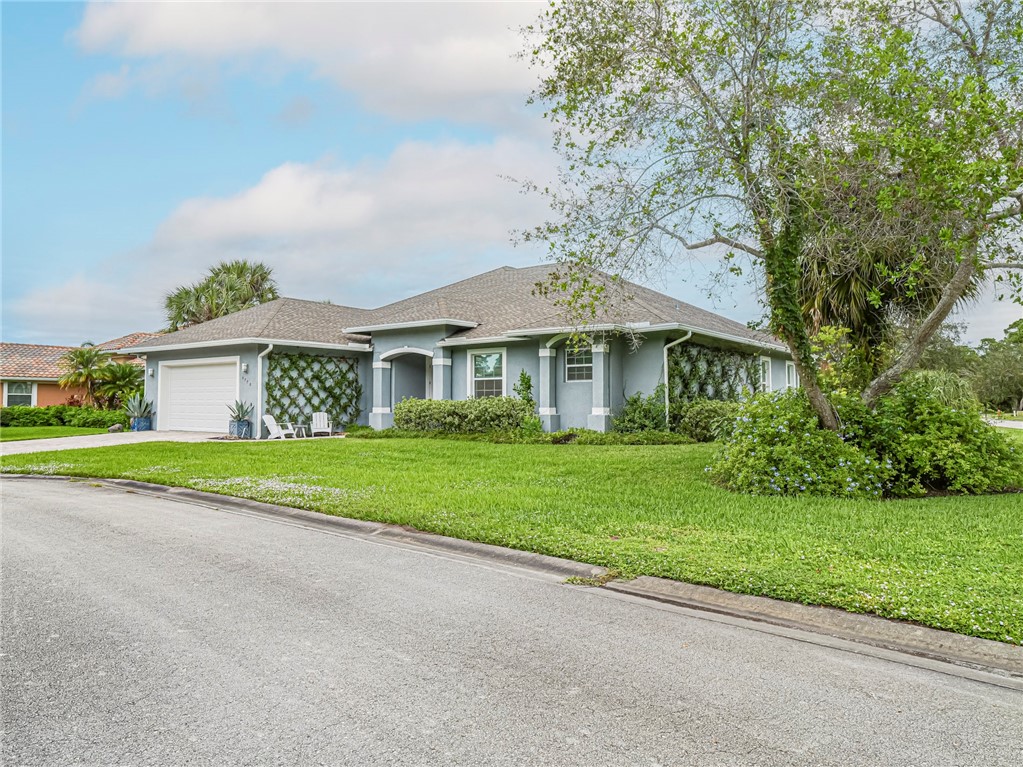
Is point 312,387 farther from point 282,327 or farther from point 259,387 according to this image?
point 282,327

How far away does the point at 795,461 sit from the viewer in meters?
9.17

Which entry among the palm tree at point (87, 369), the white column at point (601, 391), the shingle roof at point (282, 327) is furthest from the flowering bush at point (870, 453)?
the palm tree at point (87, 369)

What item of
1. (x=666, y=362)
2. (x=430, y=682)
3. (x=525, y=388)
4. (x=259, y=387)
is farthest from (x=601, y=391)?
(x=430, y=682)

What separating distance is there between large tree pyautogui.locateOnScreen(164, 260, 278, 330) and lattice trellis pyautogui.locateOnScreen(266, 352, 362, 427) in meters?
12.1

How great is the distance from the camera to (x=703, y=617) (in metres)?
4.65

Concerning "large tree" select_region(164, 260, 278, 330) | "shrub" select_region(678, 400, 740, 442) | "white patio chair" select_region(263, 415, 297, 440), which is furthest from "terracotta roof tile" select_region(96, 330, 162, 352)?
"shrub" select_region(678, 400, 740, 442)

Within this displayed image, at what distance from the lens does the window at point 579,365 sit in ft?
61.1

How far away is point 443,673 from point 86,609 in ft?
8.78

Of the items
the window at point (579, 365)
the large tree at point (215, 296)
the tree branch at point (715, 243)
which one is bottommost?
the window at point (579, 365)

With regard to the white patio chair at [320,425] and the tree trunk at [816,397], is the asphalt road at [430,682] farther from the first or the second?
the white patio chair at [320,425]

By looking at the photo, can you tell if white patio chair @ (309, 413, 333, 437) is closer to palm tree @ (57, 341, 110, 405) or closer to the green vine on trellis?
the green vine on trellis

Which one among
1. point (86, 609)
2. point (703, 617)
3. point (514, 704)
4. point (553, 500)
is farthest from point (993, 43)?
point (86, 609)

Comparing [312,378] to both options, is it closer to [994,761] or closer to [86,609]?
[86,609]

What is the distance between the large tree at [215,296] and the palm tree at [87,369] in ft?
11.5
